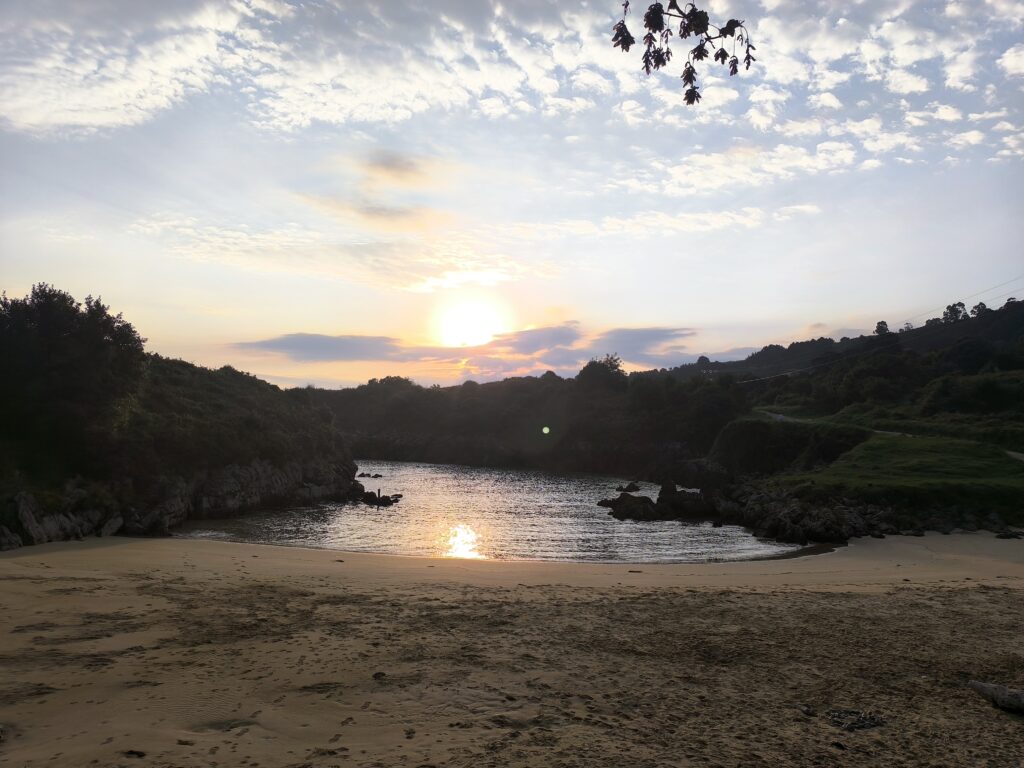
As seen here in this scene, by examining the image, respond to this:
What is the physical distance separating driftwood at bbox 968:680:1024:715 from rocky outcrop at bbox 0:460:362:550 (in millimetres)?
27526

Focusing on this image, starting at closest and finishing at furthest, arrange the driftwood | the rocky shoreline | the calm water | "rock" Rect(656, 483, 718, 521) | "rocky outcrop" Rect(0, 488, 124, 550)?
the driftwood < "rocky outcrop" Rect(0, 488, 124, 550) < the calm water < the rocky shoreline < "rock" Rect(656, 483, 718, 521)

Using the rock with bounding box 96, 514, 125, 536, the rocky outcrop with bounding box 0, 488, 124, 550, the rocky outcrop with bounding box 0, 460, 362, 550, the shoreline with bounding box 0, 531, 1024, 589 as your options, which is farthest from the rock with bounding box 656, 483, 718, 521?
the rocky outcrop with bounding box 0, 488, 124, 550

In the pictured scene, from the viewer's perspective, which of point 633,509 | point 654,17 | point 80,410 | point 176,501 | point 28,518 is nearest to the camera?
point 654,17

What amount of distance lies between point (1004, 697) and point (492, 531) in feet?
102

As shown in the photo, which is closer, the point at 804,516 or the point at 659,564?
the point at 659,564

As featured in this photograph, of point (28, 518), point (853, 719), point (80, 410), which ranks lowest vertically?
point (853, 719)

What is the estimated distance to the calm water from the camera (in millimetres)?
31875

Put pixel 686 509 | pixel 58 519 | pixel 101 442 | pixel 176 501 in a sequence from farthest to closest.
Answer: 1. pixel 686 509
2. pixel 176 501
3. pixel 101 442
4. pixel 58 519

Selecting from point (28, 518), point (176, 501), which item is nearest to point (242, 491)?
point (176, 501)

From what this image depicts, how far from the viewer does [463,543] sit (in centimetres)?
3434

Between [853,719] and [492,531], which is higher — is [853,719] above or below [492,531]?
above

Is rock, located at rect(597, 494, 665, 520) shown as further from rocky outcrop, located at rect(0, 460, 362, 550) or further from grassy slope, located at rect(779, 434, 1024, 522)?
rocky outcrop, located at rect(0, 460, 362, 550)

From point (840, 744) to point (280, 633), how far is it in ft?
31.6

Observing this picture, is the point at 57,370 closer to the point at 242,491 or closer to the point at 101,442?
the point at 101,442
